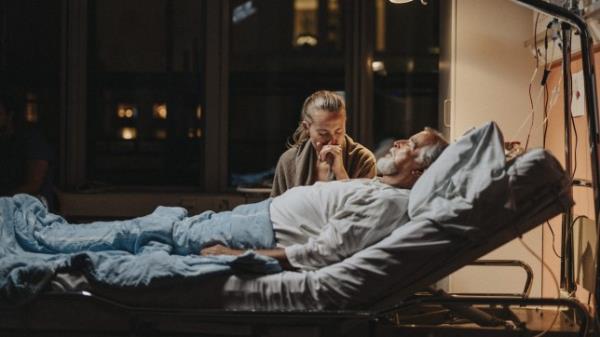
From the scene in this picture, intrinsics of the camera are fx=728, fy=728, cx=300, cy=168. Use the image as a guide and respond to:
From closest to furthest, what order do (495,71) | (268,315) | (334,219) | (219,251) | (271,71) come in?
(268,315)
(334,219)
(219,251)
(495,71)
(271,71)

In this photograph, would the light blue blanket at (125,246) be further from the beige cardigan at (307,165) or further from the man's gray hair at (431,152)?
the man's gray hair at (431,152)

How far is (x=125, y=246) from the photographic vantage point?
2.43 metres

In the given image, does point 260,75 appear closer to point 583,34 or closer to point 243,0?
point 243,0

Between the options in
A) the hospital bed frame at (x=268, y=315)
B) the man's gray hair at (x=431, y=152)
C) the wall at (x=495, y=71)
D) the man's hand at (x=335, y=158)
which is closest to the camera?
the hospital bed frame at (x=268, y=315)

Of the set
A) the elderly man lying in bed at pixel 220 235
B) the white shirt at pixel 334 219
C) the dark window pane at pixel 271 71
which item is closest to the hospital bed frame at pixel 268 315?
the elderly man lying in bed at pixel 220 235

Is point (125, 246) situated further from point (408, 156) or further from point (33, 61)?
point (33, 61)

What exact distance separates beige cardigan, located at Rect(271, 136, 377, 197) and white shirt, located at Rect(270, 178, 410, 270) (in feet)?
1.72

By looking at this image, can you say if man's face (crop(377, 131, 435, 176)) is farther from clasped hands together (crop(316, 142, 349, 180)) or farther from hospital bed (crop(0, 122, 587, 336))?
clasped hands together (crop(316, 142, 349, 180))

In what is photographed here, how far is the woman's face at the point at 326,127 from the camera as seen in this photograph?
9.43 feet

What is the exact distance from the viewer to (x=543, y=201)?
6.64 feet

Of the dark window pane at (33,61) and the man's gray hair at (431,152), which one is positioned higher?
the dark window pane at (33,61)

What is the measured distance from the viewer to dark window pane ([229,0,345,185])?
441 cm

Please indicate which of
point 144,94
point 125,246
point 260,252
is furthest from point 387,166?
point 144,94

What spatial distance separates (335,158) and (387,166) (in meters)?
0.42
